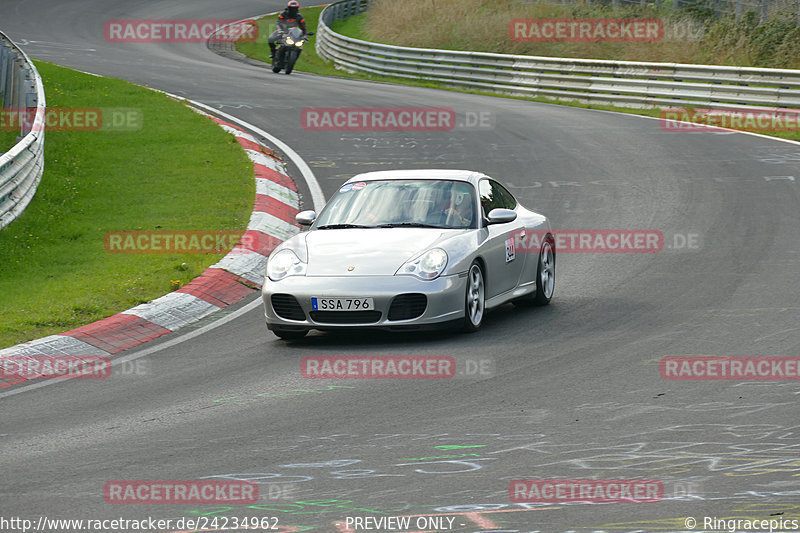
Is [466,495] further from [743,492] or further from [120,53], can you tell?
[120,53]

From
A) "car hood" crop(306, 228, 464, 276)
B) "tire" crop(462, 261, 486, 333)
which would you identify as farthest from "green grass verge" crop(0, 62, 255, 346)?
"tire" crop(462, 261, 486, 333)

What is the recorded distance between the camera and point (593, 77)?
2842 centimetres

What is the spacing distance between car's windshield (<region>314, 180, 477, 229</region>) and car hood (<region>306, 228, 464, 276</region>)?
22 cm

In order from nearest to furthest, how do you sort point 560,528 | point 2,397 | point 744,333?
point 560,528 < point 2,397 < point 744,333

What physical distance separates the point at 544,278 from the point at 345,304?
2.67 meters

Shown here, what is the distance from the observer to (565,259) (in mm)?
13594

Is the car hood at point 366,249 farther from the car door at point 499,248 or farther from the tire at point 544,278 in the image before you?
the tire at point 544,278

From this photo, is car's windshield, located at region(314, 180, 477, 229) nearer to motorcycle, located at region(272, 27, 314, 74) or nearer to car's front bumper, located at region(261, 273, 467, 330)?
car's front bumper, located at region(261, 273, 467, 330)

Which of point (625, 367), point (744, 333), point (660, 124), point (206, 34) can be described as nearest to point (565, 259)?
point (744, 333)

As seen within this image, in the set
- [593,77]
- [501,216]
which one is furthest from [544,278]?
[593,77]

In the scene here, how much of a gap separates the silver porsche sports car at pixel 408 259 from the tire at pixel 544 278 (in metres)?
0.01

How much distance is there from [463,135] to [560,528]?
17.7 m

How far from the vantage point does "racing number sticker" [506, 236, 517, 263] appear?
36.3 ft

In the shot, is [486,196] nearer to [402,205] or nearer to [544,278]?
[402,205]
